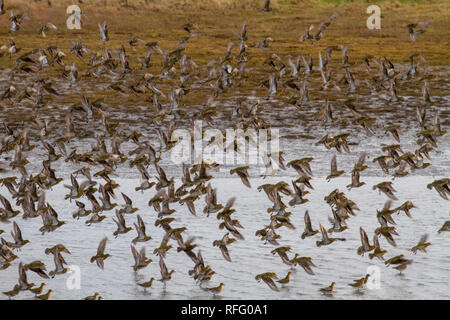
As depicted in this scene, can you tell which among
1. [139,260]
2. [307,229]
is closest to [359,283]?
[307,229]

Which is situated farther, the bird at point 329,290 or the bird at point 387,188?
the bird at point 387,188

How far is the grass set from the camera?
1425 inches

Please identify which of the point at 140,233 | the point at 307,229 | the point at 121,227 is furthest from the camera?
the point at 121,227

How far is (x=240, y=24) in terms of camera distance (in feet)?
136

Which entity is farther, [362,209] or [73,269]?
[362,209]

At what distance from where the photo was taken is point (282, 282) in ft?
40.0

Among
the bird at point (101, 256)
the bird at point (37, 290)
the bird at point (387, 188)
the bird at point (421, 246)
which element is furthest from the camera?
the bird at point (387, 188)

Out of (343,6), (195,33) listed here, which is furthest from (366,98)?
(343,6)

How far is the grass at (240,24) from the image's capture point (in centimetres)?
3619

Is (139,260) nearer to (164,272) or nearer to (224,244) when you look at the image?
(164,272)

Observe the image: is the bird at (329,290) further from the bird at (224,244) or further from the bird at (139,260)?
the bird at (139,260)

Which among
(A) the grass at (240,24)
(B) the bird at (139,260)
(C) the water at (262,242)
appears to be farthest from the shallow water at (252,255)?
(A) the grass at (240,24)

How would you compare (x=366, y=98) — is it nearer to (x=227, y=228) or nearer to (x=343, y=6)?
(x=227, y=228)

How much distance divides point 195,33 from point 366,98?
43.3ft
